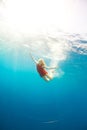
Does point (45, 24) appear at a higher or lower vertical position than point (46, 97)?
higher

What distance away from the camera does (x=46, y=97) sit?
61.5 meters

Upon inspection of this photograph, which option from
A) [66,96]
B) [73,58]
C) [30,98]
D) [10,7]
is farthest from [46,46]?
[30,98]

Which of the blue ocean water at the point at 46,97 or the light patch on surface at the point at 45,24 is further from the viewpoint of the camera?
the blue ocean water at the point at 46,97

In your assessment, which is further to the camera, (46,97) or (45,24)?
(46,97)

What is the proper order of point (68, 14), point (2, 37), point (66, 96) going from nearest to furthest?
point (68, 14)
point (2, 37)
point (66, 96)

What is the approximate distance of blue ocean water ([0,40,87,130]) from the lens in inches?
1172

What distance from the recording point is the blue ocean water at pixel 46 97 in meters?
29.8

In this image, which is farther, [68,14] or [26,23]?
[26,23]

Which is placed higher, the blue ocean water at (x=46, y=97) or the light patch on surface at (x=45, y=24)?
the light patch on surface at (x=45, y=24)

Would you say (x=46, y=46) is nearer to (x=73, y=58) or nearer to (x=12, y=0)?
(x=73, y=58)

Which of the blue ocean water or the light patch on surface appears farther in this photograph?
the blue ocean water

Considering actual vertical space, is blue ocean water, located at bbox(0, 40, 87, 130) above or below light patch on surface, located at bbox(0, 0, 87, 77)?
below

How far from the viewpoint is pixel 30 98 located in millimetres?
63938

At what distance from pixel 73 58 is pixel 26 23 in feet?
20.2
